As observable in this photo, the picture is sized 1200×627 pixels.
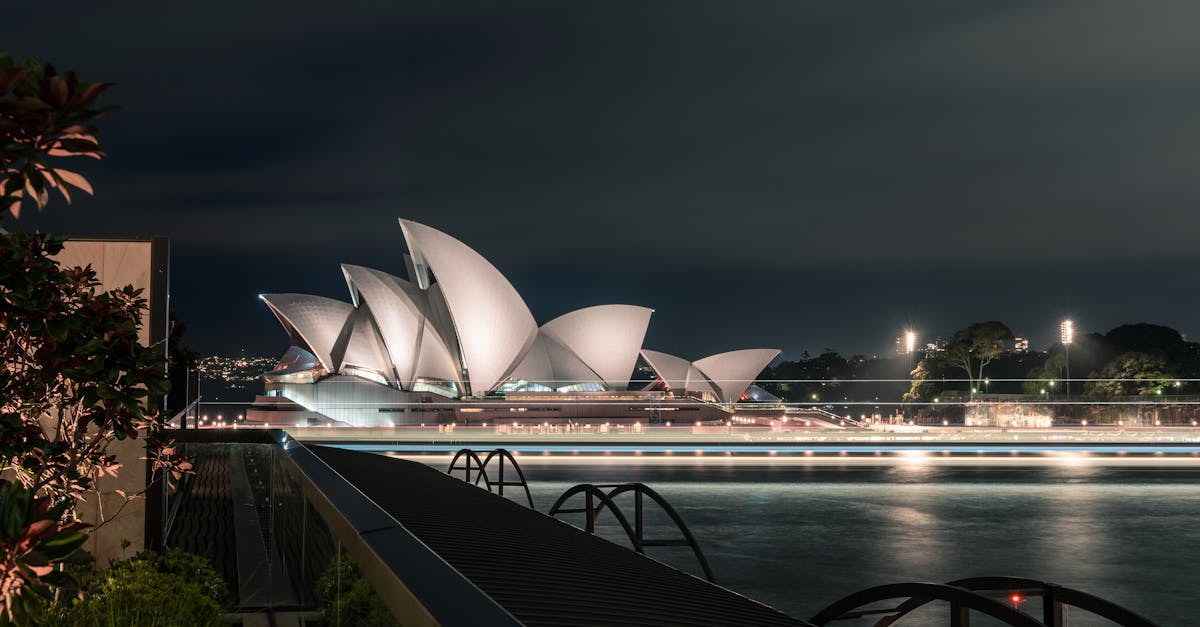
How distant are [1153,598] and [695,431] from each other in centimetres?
1601

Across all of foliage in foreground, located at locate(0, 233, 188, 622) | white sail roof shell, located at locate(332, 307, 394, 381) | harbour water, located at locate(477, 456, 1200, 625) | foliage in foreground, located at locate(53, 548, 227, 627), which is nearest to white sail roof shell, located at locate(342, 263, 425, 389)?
white sail roof shell, located at locate(332, 307, 394, 381)

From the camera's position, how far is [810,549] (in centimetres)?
862

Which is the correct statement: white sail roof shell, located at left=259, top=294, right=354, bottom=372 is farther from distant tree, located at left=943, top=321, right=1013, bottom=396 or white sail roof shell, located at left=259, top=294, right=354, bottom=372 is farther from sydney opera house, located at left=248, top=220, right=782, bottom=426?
distant tree, located at left=943, top=321, right=1013, bottom=396

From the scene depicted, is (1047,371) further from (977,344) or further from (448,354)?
(448,354)

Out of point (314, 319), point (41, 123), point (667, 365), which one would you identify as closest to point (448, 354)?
point (314, 319)

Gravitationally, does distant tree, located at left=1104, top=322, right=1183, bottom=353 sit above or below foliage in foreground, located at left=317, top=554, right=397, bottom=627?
above

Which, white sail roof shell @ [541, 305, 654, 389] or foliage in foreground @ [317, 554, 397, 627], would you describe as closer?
foliage in foreground @ [317, 554, 397, 627]

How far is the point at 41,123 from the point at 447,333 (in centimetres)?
3854

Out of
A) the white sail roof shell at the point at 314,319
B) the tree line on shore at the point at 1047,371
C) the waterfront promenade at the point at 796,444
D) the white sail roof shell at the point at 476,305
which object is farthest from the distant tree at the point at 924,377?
the waterfront promenade at the point at 796,444

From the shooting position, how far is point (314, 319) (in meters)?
39.8

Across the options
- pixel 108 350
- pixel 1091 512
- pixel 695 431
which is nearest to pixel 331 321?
pixel 695 431

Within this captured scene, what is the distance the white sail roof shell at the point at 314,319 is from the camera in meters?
39.5

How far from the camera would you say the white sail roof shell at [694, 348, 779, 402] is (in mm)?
54156

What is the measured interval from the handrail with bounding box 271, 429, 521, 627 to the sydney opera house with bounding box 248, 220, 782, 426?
3173cm
